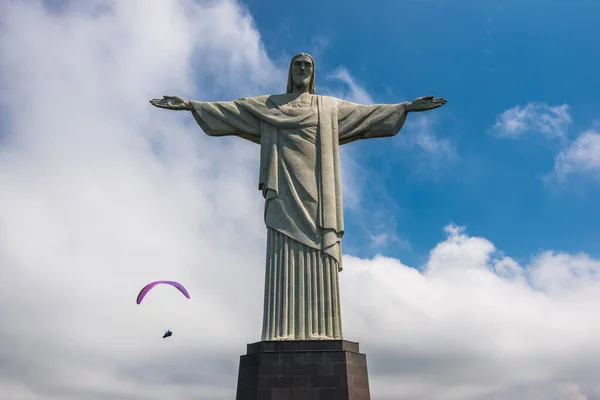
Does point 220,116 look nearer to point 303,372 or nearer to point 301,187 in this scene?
point 301,187

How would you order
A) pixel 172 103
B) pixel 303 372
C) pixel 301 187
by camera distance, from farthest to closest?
pixel 172 103 → pixel 301 187 → pixel 303 372

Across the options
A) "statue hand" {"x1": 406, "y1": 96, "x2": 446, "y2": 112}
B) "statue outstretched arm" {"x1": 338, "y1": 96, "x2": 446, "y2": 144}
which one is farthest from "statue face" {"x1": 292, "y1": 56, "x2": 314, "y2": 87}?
"statue hand" {"x1": 406, "y1": 96, "x2": 446, "y2": 112}

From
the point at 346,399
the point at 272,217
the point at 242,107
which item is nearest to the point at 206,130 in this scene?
the point at 242,107

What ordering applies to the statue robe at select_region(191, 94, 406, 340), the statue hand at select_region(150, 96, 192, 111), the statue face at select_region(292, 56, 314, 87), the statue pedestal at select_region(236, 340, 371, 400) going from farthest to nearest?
the statue face at select_region(292, 56, 314, 87)
the statue hand at select_region(150, 96, 192, 111)
the statue robe at select_region(191, 94, 406, 340)
the statue pedestal at select_region(236, 340, 371, 400)

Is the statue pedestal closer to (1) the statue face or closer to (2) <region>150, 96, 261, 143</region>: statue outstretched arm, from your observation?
(2) <region>150, 96, 261, 143</region>: statue outstretched arm

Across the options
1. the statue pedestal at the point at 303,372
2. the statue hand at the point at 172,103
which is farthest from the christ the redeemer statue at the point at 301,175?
the statue pedestal at the point at 303,372

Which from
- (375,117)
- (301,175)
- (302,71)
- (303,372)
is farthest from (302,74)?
(303,372)

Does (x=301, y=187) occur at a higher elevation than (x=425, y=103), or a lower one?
lower
